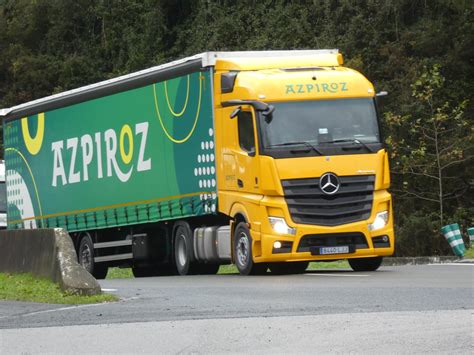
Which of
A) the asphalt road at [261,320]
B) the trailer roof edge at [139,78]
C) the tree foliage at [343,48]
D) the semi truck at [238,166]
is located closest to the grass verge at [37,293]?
the asphalt road at [261,320]

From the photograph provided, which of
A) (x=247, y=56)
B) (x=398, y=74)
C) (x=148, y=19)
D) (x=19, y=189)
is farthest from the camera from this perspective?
(x=148, y=19)

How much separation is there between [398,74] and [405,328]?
34110mm

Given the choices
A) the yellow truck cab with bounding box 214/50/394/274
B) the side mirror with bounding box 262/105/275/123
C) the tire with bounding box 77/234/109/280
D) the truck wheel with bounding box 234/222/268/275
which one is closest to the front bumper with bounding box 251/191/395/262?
the yellow truck cab with bounding box 214/50/394/274

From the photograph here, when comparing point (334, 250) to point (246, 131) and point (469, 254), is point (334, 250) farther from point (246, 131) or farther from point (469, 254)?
point (469, 254)

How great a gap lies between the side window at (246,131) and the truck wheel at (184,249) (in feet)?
10.2

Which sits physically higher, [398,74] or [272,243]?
[398,74]

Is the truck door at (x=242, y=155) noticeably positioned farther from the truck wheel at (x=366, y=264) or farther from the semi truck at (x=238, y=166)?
the truck wheel at (x=366, y=264)

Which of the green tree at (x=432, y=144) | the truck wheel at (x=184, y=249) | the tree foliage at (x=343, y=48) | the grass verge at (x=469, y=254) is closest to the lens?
the truck wheel at (x=184, y=249)

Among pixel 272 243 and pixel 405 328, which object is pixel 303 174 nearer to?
pixel 272 243

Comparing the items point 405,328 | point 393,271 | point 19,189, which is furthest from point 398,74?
point 405,328

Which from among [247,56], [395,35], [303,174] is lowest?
[303,174]

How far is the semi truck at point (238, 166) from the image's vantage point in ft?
76.1

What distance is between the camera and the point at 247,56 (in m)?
25.0

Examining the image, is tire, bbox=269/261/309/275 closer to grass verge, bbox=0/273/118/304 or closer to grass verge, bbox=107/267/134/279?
grass verge, bbox=0/273/118/304
